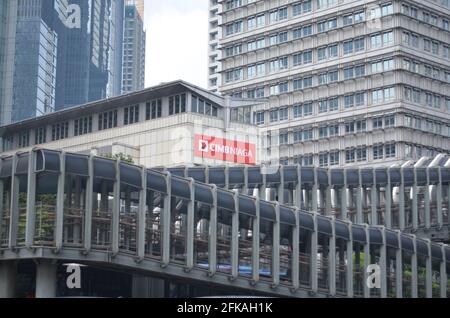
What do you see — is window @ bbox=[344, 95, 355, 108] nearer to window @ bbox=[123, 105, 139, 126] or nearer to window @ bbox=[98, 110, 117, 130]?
window @ bbox=[123, 105, 139, 126]

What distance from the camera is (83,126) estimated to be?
11894cm

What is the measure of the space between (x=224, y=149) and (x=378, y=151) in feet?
137

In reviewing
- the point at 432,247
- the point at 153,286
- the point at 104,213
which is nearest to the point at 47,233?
the point at 104,213

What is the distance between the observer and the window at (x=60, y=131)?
12125cm

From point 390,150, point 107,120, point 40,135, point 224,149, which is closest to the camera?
point 224,149

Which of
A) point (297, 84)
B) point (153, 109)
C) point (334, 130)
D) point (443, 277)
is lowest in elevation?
point (443, 277)

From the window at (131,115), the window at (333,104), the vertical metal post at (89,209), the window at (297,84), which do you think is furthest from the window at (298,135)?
the vertical metal post at (89,209)

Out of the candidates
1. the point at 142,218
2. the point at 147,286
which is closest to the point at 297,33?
the point at 147,286

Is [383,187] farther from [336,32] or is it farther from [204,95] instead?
[336,32]

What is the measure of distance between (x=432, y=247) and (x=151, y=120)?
155ft

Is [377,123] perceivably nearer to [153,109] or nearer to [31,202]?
[153,109]

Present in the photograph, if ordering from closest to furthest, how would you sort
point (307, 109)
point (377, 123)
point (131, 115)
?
point (131, 115) → point (377, 123) → point (307, 109)

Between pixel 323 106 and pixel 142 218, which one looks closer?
pixel 142 218

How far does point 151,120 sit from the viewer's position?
10988cm
